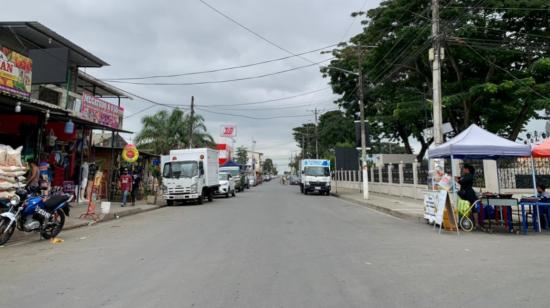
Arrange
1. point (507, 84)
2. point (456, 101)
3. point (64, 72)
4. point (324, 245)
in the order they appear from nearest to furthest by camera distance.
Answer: point (324, 245) < point (64, 72) < point (507, 84) < point (456, 101)

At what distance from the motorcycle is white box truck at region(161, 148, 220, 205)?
11.4m

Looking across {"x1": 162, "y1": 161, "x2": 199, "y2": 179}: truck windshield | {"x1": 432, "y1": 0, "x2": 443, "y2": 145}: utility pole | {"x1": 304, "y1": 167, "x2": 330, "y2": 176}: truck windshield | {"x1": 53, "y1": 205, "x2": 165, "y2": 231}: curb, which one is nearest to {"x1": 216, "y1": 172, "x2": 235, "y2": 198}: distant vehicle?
{"x1": 304, "y1": 167, "x2": 330, "y2": 176}: truck windshield

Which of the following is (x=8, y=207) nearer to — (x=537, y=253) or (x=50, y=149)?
Answer: (x=50, y=149)

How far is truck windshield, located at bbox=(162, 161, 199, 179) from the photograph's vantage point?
71.9ft

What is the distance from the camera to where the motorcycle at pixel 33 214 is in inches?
349

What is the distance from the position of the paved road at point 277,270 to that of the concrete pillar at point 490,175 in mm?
8912

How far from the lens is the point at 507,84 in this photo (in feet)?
71.2

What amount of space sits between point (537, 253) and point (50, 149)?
18.4 m

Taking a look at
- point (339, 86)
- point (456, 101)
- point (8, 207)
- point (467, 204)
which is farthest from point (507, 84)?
point (8, 207)

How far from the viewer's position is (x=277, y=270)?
6.30m

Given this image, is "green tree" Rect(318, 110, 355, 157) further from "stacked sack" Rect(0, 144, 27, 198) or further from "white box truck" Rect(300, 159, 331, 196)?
"stacked sack" Rect(0, 144, 27, 198)

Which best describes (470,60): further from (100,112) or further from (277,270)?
(277,270)

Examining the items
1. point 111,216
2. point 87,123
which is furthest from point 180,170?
point 111,216

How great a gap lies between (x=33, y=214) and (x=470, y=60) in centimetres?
2584
